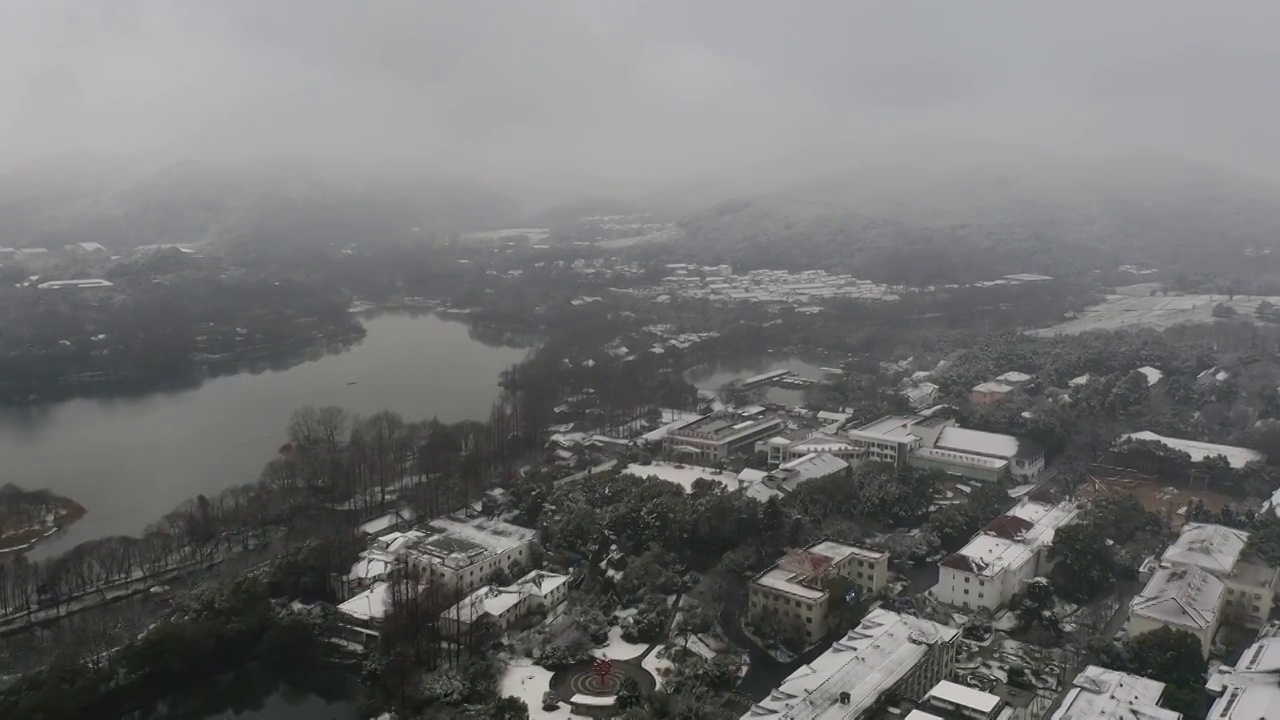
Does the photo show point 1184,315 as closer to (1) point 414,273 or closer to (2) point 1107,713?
(2) point 1107,713

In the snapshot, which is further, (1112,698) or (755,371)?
(755,371)

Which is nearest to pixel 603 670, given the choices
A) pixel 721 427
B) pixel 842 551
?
pixel 842 551

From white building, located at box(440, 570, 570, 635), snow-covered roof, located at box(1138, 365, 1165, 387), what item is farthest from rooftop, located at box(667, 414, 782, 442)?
snow-covered roof, located at box(1138, 365, 1165, 387)

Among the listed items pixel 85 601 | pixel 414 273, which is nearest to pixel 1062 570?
pixel 85 601

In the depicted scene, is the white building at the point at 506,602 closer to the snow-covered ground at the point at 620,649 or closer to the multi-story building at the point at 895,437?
the snow-covered ground at the point at 620,649

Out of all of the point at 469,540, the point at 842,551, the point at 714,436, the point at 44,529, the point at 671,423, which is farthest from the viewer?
the point at 671,423

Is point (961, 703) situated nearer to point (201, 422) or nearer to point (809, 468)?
point (809, 468)

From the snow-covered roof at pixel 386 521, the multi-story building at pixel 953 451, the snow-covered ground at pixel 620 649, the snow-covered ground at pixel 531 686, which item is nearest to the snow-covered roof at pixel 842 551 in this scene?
the snow-covered ground at pixel 620 649

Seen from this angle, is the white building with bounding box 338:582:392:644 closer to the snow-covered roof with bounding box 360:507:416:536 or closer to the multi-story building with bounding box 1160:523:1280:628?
the snow-covered roof with bounding box 360:507:416:536
